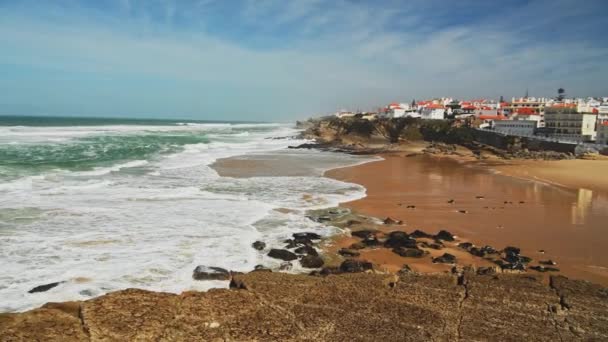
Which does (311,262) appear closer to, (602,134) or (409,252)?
(409,252)

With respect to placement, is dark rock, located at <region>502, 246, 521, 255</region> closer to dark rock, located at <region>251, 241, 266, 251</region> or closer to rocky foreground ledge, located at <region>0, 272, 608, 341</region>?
rocky foreground ledge, located at <region>0, 272, 608, 341</region>

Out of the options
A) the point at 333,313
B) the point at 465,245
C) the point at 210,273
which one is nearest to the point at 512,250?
the point at 465,245

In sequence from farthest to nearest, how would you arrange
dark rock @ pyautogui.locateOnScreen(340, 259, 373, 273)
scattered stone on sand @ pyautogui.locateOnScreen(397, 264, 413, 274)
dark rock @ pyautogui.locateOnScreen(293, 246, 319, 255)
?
dark rock @ pyautogui.locateOnScreen(293, 246, 319, 255) < dark rock @ pyautogui.locateOnScreen(340, 259, 373, 273) < scattered stone on sand @ pyautogui.locateOnScreen(397, 264, 413, 274)

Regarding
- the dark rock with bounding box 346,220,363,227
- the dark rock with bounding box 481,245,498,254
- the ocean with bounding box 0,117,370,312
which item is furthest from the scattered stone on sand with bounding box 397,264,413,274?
the dark rock with bounding box 346,220,363,227

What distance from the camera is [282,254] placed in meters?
10.9

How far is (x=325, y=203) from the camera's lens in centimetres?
1780

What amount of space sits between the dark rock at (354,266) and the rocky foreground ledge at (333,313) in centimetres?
189

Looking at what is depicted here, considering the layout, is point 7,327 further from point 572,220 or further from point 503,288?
point 572,220

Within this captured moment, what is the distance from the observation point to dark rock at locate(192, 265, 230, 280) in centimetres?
913

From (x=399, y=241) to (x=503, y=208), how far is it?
772 centimetres

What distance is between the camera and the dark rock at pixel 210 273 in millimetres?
9133

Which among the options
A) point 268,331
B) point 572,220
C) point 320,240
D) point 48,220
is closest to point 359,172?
point 572,220

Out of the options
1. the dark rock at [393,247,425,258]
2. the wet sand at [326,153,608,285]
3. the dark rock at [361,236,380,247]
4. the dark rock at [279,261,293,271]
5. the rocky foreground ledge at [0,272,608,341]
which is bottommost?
the wet sand at [326,153,608,285]

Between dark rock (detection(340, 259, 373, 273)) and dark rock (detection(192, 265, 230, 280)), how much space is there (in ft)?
8.34
